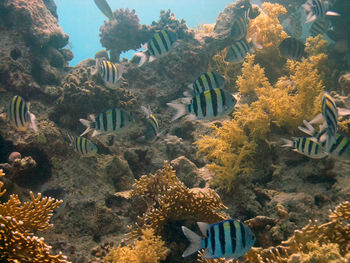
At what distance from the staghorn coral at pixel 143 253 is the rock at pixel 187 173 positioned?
1.42 meters

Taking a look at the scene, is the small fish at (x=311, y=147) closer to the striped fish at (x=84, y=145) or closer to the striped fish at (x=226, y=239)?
the striped fish at (x=226, y=239)

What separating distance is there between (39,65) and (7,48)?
0.81 metres

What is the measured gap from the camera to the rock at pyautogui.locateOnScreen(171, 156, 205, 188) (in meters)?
4.37

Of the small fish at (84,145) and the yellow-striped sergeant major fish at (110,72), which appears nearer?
the small fish at (84,145)

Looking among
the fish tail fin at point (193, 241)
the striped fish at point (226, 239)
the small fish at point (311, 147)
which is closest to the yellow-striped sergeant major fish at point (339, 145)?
the small fish at point (311, 147)

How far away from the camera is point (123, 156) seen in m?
5.14

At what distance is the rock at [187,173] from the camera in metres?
4.37

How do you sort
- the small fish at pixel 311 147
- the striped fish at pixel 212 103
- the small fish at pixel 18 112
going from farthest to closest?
the small fish at pixel 18 112, the small fish at pixel 311 147, the striped fish at pixel 212 103

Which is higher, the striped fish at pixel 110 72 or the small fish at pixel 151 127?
the striped fish at pixel 110 72

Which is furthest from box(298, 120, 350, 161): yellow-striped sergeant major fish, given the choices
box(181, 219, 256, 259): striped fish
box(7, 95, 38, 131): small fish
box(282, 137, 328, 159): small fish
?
box(7, 95, 38, 131): small fish

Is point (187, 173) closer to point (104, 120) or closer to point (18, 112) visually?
point (104, 120)

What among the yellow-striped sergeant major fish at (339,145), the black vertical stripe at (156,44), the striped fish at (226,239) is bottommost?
the striped fish at (226,239)

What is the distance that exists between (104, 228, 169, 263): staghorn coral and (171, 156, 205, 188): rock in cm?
142

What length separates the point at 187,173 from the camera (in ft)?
14.6
